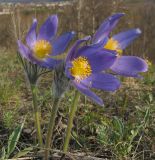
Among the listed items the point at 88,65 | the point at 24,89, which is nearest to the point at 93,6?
the point at 24,89

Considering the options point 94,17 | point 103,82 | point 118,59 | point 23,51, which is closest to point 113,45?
point 118,59

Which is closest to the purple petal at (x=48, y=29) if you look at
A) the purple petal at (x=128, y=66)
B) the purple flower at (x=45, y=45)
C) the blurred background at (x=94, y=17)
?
the purple flower at (x=45, y=45)

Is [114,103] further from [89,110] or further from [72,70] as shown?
[72,70]

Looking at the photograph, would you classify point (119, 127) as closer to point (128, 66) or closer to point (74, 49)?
point (128, 66)

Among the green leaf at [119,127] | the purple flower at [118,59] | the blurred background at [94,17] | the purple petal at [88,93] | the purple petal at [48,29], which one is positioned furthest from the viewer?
the blurred background at [94,17]

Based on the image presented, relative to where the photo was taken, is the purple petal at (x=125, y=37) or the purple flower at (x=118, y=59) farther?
the purple petal at (x=125, y=37)

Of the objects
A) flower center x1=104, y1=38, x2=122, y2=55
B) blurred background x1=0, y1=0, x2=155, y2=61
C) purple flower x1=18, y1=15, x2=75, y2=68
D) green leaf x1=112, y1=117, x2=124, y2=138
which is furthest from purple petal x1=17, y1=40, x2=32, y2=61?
blurred background x1=0, y1=0, x2=155, y2=61

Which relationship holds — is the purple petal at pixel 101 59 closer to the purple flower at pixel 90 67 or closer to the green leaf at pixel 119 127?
the purple flower at pixel 90 67
